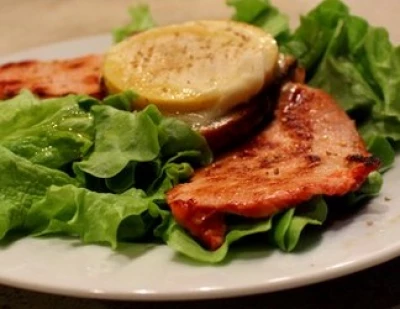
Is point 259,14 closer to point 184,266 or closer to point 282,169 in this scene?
point 282,169

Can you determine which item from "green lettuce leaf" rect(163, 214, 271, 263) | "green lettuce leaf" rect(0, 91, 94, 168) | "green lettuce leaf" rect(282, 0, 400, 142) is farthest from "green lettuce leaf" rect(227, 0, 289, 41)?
"green lettuce leaf" rect(163, 214, 271, 263)

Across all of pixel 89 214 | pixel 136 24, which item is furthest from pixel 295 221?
pixel 136 24

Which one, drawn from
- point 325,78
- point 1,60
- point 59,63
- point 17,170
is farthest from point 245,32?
point 1,60

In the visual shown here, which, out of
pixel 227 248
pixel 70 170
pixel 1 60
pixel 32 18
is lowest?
pixel 32 18

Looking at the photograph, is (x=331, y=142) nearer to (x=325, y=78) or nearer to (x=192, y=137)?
(x=192, y=137)

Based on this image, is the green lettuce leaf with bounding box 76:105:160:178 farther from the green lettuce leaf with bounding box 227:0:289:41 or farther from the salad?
the green lettuce leaf with bounding box 227:0:289:41
